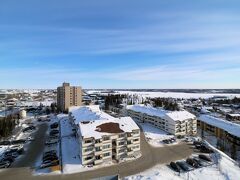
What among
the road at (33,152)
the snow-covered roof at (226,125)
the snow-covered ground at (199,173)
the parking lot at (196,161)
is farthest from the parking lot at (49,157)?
the snow-covered roof at (226,125)

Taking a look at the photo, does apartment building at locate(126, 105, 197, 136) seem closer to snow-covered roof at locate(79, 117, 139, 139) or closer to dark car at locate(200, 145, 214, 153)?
dark car at locate(200, 145, 214, 153)

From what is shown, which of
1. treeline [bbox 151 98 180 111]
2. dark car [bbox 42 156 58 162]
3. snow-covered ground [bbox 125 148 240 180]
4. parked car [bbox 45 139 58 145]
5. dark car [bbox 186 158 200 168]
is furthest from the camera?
treeline [bbox 151 98 180 111]

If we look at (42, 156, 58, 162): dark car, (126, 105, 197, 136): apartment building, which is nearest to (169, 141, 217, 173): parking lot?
(126, 105, 197, 136): apartment building

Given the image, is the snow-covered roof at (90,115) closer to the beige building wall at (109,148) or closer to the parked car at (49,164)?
the beige building wall at (109,148)

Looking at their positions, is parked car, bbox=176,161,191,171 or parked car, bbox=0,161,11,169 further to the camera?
parked car, bbox=0,161,11,169

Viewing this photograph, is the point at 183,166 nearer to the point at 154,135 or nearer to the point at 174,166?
the point at 174,166

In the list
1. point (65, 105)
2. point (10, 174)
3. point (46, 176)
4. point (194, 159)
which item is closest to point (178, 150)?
point (194, 159)

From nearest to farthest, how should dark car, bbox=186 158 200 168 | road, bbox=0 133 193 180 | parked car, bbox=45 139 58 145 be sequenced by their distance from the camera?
1. road, bbox=0 133 193 180
2. dark car, bbox=186 158 200 168
3. parked car, bbox=45 139 58 145

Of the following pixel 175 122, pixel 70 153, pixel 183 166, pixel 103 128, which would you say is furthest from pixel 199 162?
pixel 70 153
